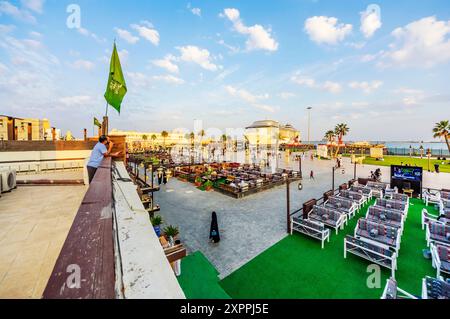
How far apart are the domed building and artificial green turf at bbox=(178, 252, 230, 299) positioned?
9737 cm

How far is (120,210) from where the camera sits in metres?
2.13

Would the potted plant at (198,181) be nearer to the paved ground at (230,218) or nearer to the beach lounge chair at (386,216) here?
the paved ground at (230,218)

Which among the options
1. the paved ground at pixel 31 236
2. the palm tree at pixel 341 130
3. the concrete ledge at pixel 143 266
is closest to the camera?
the concrete ledge at pixel 143 266

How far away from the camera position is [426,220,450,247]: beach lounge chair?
7.69 m

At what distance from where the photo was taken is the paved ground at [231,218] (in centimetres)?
804

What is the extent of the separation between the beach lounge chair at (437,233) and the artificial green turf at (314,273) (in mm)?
561

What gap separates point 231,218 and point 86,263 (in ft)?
36.1

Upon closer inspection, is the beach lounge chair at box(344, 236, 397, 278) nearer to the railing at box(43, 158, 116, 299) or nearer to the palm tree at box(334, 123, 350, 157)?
the railing at box(43, 158, 116, 299)

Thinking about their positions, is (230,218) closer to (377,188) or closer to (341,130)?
(377,188)

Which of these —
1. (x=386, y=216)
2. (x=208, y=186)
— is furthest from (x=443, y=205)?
(x=208, y=186)

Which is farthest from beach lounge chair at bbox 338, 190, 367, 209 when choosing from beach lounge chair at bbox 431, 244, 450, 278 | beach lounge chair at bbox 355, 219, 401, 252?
beach lounge chair at bbox 431, 244, 450, 278

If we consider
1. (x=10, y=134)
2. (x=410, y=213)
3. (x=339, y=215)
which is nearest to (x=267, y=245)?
(x=339, y=215)

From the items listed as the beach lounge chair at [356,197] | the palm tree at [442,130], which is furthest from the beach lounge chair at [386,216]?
the palm tree at [442,130]
